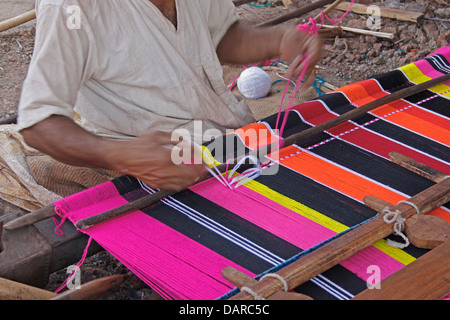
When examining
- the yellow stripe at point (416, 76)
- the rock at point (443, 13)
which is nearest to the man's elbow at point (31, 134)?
the yellow stripe at point (416, 76)

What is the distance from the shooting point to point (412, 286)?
1307mm

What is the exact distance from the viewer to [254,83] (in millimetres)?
3828

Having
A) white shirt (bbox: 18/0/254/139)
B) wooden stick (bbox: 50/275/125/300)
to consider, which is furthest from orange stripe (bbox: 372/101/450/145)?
wooden stick (bbox: 50/275/125/300)

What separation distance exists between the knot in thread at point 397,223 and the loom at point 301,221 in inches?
0.7

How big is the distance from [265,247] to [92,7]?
0.98 metres

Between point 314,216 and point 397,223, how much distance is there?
253mm

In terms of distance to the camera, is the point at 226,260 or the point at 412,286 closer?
the point at 412,286

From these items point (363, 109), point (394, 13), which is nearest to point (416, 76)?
point (363, 109)

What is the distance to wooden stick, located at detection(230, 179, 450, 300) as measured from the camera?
1326mm

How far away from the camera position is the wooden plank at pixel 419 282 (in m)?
1.27

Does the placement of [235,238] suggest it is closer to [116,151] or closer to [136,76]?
[116,151]

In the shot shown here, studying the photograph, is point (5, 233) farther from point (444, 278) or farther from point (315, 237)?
point (444, 278)
